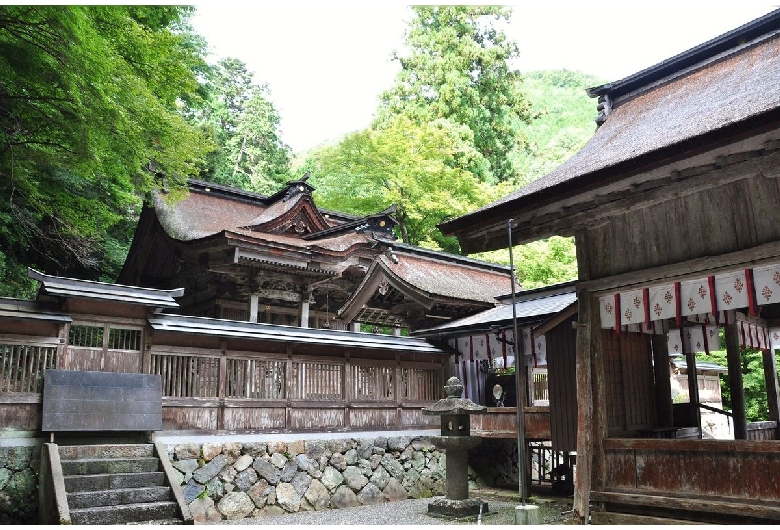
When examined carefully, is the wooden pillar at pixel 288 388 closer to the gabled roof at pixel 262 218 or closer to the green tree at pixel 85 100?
the green tree at pixel 85 100

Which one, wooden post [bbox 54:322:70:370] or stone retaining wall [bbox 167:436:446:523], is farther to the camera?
stone retaining wall [bbox 167:436:446:523]

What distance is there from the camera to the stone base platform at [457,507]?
11164 millimetres

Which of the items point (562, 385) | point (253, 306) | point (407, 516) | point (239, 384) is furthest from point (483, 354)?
point (253, 306)

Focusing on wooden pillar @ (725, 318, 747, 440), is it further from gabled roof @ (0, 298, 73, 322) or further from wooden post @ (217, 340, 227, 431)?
gabled roof @ (0, 298, 73, 322)

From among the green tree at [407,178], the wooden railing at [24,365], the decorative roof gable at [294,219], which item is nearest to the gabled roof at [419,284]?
the decorative roof gable at [294,219]

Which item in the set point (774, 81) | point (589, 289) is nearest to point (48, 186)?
point (589, 289)

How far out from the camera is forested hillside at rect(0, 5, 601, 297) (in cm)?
952

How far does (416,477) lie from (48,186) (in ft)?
35.6

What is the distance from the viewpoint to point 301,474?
495 inches

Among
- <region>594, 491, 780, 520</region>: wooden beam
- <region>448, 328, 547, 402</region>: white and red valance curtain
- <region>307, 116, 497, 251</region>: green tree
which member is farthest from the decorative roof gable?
<region>594, 491, 780, 520</region>: wooden beam

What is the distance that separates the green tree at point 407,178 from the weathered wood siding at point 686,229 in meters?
16.0

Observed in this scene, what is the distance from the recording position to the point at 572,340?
1231 cm

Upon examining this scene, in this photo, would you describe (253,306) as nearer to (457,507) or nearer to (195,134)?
(195,134)

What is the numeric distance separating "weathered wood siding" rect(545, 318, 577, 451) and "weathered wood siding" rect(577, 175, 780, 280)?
120 inches
